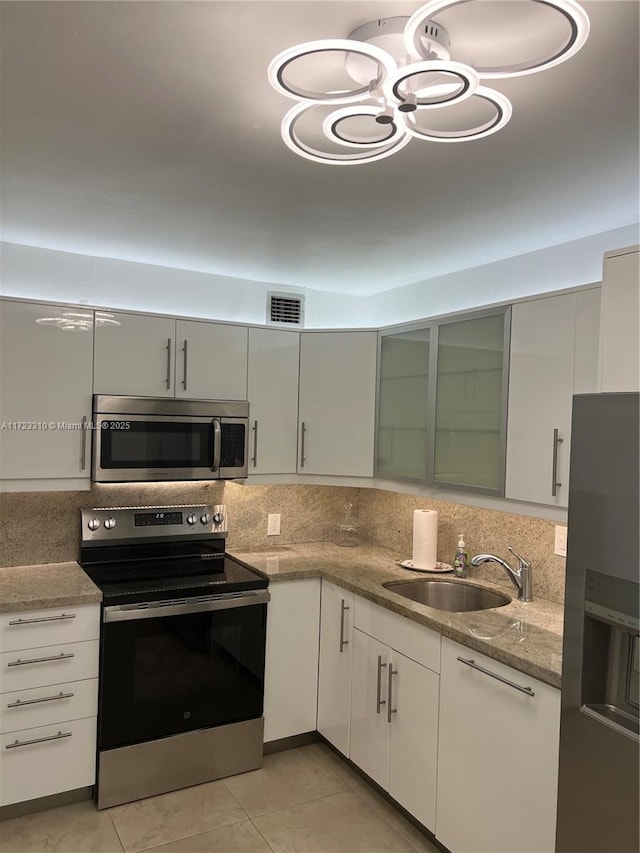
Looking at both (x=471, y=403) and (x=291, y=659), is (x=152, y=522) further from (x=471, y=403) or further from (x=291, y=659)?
(x=471, y=403)

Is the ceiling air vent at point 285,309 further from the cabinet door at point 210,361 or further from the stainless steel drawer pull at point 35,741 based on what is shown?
the stainless steel drawer pull at point 35,741

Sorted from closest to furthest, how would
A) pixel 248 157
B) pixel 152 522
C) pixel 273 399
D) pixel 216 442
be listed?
pixel 248 157 < pixel 216 442 < pixel 152 522 < pixel 273 399

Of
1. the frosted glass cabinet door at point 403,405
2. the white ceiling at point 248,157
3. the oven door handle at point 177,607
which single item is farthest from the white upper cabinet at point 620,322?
the oven door handle at point 177,607

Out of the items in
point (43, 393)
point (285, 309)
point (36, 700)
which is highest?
point (285, 309)

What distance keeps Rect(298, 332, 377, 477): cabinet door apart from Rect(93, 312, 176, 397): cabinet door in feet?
2.48

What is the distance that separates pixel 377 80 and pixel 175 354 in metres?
1.96

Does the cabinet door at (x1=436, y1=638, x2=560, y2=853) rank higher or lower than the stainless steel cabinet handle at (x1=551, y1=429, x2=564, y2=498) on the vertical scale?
lower

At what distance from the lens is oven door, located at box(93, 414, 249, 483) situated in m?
3.01

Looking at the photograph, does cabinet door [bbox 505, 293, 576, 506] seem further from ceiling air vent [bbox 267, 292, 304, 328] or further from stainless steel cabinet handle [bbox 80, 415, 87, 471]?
stainless steel cabinet handle [bbox 80, 415, 87, 471]

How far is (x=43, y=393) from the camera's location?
114 inches

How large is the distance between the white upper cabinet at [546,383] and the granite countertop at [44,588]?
1.82 meters

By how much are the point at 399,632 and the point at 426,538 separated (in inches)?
26.2

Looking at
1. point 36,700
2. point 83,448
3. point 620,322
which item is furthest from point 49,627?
point 620,322

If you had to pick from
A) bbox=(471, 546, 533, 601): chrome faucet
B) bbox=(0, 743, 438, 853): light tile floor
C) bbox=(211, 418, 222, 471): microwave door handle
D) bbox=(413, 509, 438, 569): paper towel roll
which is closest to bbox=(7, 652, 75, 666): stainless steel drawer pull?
bbox=(0, 743, 438, 853): light tile floor
